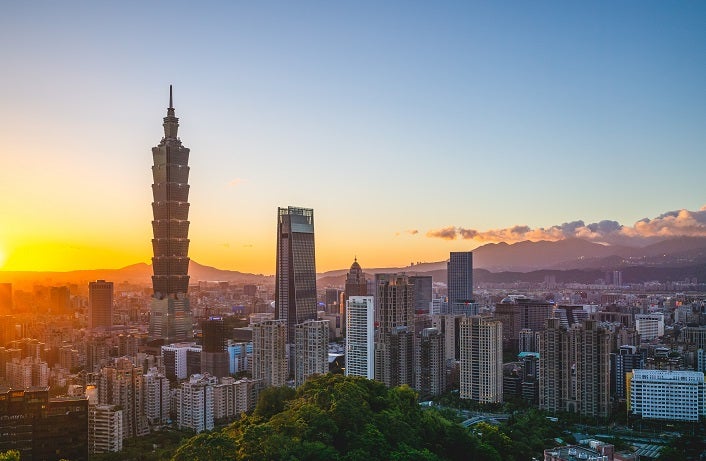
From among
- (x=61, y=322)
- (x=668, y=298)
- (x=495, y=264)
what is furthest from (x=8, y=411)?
(x=495, y=264)

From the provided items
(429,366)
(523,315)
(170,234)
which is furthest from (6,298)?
(523,315)

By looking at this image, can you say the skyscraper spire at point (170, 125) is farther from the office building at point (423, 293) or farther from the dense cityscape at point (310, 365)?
the office building at point (423, 293)

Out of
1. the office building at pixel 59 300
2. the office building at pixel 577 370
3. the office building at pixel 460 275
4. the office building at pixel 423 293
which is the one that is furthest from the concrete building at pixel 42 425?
the office building at pixel 460 275

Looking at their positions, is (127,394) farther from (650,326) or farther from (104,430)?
(650,326)

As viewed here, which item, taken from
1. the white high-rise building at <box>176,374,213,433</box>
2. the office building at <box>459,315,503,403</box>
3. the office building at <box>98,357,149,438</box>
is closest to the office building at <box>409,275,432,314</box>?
the office building at <box>459,315,503,403</box>

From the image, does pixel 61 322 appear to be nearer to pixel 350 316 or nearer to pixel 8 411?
pixel 350 316

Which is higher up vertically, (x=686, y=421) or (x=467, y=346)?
(x=467, y=346)

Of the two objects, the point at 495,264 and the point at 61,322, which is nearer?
the point at 61,322
